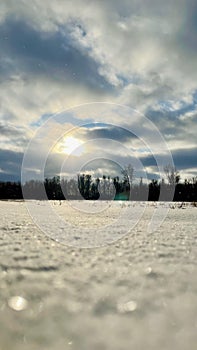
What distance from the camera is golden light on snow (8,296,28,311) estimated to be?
1.33 meters

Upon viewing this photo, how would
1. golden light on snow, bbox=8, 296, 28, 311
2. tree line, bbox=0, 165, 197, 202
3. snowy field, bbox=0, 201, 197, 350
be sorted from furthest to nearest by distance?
tree line, bbox=0, 165, 197, 202, golden light on snow, bbox=8, 296, 28, 311, snowy field, bbox=0, 201, 197, 350

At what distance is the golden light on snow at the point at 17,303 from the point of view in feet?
4.37

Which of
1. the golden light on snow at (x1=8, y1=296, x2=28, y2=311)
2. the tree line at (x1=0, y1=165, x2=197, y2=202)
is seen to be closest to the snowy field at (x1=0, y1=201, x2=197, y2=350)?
the golden light on snow at (x1=8, y1=296, x2=28, y2=311)

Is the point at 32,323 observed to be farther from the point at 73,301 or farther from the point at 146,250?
the point at 146,250

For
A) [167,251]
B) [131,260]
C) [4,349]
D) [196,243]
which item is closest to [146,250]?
[167,251]

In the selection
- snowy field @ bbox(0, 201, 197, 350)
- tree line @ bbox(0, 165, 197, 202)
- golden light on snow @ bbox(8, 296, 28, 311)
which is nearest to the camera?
snowy field @ bbox(0, 201, 197, 350)

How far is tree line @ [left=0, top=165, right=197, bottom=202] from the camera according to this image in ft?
175

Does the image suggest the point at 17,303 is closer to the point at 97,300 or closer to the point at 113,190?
the point at 97,300

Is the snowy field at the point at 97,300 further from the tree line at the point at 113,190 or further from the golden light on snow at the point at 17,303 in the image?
the tree line at the point at 113,190

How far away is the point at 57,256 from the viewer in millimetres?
2398

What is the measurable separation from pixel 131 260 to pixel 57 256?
0.64 m

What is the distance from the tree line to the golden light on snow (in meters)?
47.0

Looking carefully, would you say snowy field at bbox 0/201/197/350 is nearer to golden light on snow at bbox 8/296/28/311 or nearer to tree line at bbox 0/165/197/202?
golden light on snow at bbox 8/296/28/311

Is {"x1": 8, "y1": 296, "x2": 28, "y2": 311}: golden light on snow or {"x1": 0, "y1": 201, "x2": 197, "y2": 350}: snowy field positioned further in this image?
{"x1": 8, "y1": 296, "x2": 28, "y2": 311}: golden light on snow
